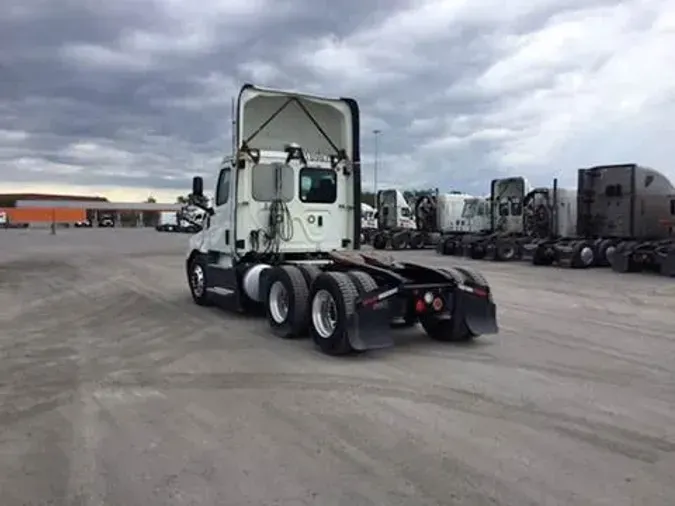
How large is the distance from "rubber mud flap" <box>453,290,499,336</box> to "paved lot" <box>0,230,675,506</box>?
9.1 inches

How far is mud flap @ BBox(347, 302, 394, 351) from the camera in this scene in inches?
326

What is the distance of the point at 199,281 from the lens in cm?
1333

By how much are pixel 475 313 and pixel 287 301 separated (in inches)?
101

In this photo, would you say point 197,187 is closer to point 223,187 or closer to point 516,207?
point 223,187

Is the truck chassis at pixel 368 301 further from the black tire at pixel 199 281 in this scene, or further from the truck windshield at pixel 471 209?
the truck windshield at pixel 471 209

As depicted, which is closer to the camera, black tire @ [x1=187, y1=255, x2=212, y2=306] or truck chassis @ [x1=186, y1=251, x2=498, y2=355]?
truck chassis @ [x1=186, y1=251, x2=498, y2=355]

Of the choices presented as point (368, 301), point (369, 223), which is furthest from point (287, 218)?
point (369, 223)

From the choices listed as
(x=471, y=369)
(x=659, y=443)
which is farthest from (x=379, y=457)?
(x=471, y=369)

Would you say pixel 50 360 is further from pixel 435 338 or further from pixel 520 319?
pixel 520 319

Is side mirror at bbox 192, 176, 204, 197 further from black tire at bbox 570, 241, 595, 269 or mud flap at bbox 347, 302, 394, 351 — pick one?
black tire at bbox 570, 241, 595, 269

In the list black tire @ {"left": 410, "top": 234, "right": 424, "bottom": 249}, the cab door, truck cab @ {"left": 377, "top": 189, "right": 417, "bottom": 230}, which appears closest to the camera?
the cab door

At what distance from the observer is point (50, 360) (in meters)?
8.30

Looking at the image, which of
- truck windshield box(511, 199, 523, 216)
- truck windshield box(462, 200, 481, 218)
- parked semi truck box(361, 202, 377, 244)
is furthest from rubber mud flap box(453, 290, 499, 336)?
parked semi truck box(361, 202, 377, 244)

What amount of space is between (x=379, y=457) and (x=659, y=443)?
211 cm
